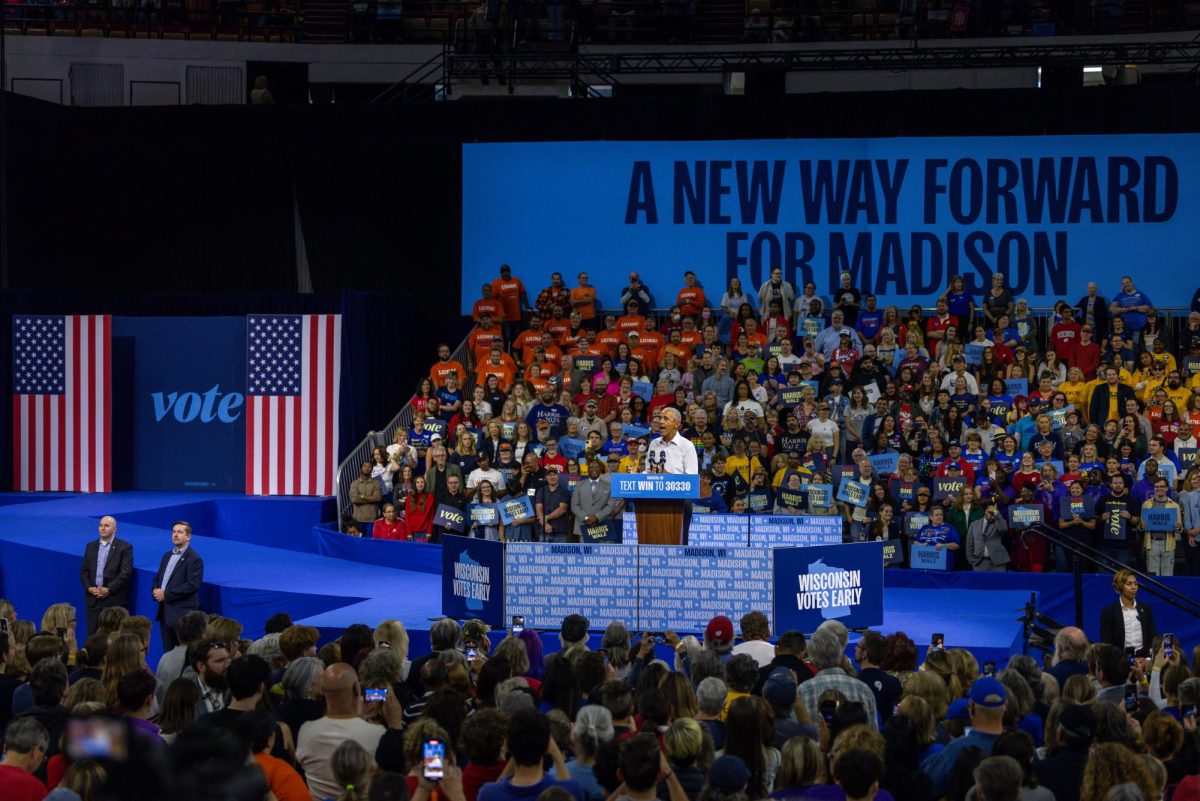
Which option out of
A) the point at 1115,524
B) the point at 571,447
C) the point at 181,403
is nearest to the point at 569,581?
the point at 571,447

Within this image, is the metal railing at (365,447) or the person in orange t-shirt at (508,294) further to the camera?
the person in orange t-shirt at (508,294)

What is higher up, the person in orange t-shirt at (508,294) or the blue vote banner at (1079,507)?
the person in orange t-shirt at (508,294)

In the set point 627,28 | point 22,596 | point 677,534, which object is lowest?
point 22,596

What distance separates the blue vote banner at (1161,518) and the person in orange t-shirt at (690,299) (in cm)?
850

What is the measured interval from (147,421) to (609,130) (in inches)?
357

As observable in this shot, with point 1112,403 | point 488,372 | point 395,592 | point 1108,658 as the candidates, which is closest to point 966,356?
point 1112,403

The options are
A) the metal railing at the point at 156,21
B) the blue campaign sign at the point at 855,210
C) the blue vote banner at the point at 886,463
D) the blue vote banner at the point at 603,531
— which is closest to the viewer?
the blue vote banner at the point at 603,531

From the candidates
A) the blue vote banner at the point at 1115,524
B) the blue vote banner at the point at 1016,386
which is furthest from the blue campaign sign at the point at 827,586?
the blue vote banner at the point at 1016,386

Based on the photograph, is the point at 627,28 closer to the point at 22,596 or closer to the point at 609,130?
the point at 609,130

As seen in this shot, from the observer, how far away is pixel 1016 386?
66.8ft

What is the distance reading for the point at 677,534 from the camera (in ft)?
41.8

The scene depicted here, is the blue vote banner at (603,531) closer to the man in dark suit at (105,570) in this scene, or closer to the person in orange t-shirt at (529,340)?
the man in dark suit at (105,570)

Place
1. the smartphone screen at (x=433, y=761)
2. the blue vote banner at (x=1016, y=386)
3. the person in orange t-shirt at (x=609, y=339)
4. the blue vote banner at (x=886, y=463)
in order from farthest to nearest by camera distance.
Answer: the person in orange t-shirt at (x=609, y=339)
the blue vote banner at (x=1016, y=386)
the blue vote banner at (x=886, y=463)
the smartphone screen at (x=433, y=761)

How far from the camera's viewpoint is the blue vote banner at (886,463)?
18594 mm
